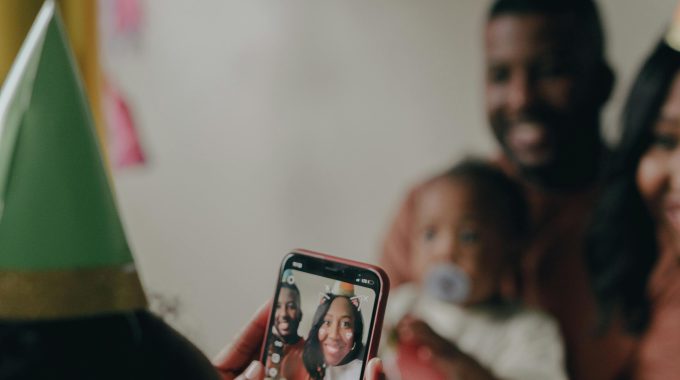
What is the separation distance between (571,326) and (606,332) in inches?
1.9

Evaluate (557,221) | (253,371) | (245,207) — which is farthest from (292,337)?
(245,207)

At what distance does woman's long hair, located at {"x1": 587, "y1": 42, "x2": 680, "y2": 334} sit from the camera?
1.00 metres

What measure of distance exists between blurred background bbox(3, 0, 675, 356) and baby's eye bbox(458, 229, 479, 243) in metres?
0.13

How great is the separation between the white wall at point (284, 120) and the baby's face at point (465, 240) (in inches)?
2.8

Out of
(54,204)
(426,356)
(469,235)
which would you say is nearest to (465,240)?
(469,235)

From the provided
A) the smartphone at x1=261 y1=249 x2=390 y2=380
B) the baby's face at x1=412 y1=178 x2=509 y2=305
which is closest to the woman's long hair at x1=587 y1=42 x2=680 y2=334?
the baby's face at x1=412 y1=178 x2=509 y2=305

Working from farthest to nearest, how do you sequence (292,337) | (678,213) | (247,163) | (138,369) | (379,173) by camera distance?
(247,163) < (379,173) < (678,213) < (292,337) < (138,369)

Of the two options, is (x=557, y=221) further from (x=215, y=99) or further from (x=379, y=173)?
(x=215, y=99)

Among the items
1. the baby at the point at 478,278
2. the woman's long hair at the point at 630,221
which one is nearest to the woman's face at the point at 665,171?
the woman's long hair at the point at 630,221

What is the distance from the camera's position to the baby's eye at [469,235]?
107 cm

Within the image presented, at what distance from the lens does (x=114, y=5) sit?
1343 millimetres

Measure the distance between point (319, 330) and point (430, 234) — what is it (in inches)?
29.5

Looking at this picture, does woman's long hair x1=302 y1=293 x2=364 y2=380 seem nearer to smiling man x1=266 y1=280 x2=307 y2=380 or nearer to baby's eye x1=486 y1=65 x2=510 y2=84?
Result: smiling man x1=266 y1=280 x2=307 y2=380

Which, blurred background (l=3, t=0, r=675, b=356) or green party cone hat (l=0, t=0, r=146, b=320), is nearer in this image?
green party cone hat (l=0, t=0, r=146, b=320)
